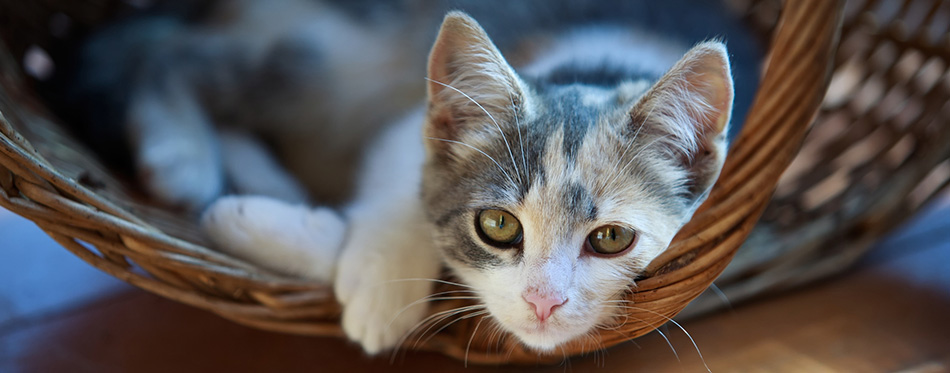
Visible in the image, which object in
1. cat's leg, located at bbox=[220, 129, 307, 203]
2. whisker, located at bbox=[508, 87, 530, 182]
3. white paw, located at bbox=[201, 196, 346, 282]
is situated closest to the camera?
whisker, located at bbox=[508, 87, 530, 182]

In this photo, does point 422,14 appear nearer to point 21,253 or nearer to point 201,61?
point 201,61

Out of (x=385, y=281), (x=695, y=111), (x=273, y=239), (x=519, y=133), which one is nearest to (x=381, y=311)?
(x=385, y=281)

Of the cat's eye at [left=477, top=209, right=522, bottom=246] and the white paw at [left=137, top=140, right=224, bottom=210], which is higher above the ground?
the cat's eye at [left=477, top=209, right=522, bottom=246]

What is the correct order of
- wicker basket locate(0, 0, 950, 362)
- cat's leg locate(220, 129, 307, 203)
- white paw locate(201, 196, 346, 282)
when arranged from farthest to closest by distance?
cat's leg locate(220, 129, 307, 203)
white paw locate(201, 196, 346, 282)
wicker basket locate(0, 0, 950, 362)

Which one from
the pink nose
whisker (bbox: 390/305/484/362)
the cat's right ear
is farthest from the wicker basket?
the cat's right ear

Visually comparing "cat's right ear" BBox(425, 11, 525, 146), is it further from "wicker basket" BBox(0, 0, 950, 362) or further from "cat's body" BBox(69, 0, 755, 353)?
"wicker basket" BBox(0, 0, 950, 362)

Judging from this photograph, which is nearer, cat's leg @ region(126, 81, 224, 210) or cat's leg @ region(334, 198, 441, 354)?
cat's leg @ region(334, 198, 441, 354)

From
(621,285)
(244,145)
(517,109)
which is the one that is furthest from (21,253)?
(621,285)
